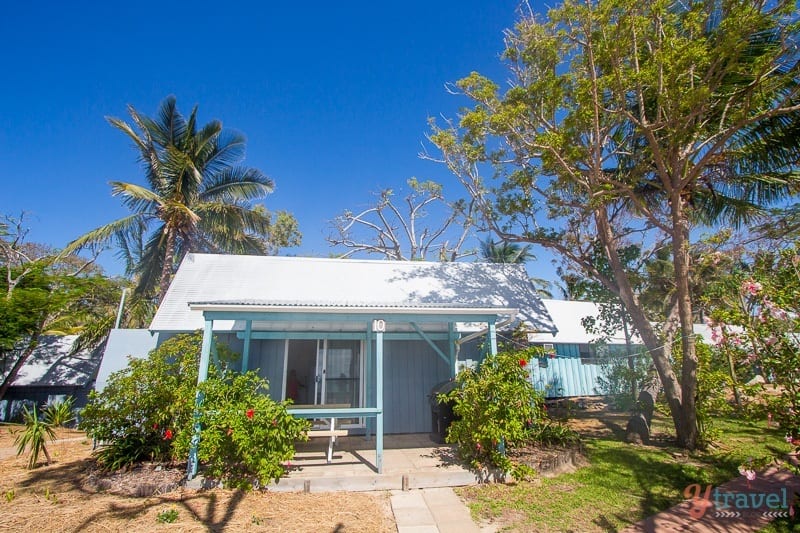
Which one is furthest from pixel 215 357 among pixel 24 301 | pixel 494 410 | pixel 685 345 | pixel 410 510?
pixel 24 301

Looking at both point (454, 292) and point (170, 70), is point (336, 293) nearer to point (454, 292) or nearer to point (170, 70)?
point (454, 292)

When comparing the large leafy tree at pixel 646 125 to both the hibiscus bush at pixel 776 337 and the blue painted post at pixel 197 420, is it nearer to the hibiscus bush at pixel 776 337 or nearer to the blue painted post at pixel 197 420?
the hibiscus bush at pixel 776 337

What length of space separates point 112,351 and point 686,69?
1424 cm

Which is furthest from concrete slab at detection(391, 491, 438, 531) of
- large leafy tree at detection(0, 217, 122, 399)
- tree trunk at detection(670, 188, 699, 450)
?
large leafy tree at detection(0, 217, 122, 399)

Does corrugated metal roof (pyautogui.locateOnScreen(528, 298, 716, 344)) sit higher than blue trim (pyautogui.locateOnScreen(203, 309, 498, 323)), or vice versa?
corrugated metal roof (pyautogui.locateOnScreen(528, 298, 716, 344))

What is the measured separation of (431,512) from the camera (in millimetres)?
5113

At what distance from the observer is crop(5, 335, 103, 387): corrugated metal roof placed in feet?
44.7

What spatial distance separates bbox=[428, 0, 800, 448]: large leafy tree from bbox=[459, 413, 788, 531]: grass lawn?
88 centimetres

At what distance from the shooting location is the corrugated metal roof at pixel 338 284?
30.9 feet

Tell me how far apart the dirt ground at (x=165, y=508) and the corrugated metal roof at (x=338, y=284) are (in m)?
3.44

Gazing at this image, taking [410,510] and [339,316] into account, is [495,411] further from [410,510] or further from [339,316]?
[339,316]

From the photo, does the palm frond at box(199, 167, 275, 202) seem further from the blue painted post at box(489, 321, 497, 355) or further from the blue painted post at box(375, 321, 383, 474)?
the blue painted post at box(489, 321, 497, 355)

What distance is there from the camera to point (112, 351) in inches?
376

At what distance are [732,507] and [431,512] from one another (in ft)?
12.9
